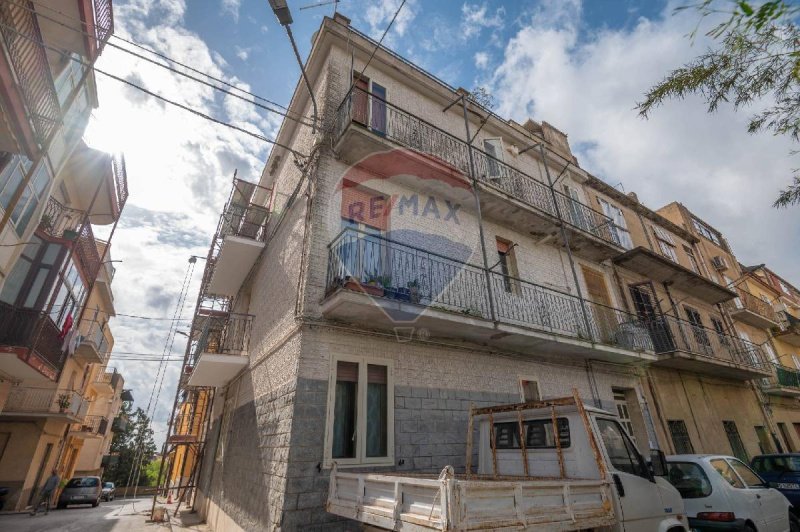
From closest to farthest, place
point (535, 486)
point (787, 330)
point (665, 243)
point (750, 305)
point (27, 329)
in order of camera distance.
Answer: point (535, 486)
point (27, 329)
point (665, 243)
point (750, 305)
point (787, 330)

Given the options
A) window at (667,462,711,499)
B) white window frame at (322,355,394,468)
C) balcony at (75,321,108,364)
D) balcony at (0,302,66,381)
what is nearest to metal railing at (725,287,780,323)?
window at (667,462,711,499)

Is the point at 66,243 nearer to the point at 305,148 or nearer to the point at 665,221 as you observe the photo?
the point at 305,148

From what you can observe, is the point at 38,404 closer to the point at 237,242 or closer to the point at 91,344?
the point at 91,344

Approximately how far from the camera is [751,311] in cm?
1798

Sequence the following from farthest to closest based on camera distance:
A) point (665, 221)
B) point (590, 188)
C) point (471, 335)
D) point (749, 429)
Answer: point (665, 221), point (590, 188), point (749, 429), point (471, 335)

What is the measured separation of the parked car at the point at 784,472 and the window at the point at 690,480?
4.13 m

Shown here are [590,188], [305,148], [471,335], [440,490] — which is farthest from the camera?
[590,188]

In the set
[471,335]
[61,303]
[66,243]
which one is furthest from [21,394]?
[471,335]

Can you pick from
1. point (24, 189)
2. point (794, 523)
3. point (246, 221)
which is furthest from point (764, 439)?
point (24, 189)

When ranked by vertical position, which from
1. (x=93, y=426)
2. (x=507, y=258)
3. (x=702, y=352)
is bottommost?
(x=93, y=426)

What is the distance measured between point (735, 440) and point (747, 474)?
27.7ft

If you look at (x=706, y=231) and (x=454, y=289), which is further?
(x=706, y=231)

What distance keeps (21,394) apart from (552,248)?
20.7 metres

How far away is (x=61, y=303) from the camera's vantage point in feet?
43.4
